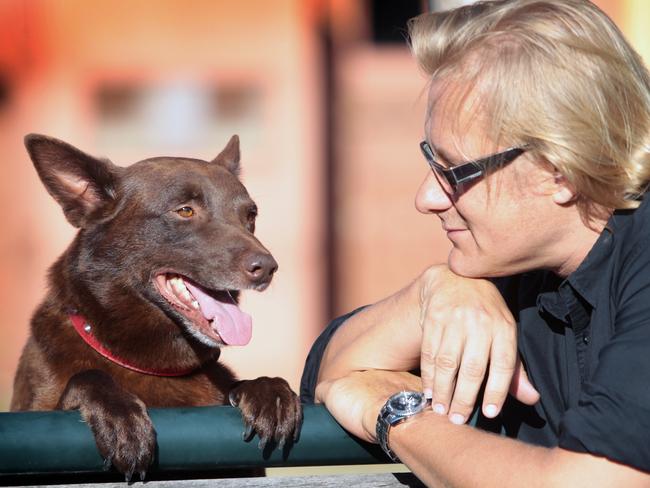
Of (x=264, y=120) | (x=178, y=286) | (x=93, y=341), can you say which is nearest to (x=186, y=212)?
(x=178, y=286)

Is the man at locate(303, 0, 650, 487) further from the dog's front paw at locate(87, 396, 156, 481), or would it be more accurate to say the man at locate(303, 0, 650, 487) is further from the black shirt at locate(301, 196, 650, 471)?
the dog's front paw at locate(87, 396, 156, 481)

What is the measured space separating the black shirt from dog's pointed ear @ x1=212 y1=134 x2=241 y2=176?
0.93 m

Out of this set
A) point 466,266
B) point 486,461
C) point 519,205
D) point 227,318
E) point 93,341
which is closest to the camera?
point 486,461

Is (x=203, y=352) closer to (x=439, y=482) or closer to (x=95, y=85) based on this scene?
(x=439, y=482)

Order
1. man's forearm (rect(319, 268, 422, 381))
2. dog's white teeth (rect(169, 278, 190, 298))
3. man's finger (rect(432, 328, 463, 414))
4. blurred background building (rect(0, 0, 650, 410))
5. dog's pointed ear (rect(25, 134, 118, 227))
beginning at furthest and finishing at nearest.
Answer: blurred background building (rect(0, 0, 650, 410)) → dog's white teeth (rect(169, 278, 190, 298)) → dog's pointed ear (rect(25, 134, 118, 227)) → man's forearm (rect(319, 268, 422, 381)) → man's finger (rect(432, 328, 463, 414))

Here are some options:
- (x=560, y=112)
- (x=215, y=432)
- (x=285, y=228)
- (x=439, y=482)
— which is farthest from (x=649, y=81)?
(x=285, y=228)

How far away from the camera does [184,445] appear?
5.94ft

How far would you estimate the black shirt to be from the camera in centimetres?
158

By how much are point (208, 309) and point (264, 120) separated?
4366 mm

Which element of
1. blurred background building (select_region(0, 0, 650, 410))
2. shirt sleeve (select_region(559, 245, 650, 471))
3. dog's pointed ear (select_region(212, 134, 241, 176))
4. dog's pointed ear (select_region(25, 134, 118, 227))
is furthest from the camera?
blurred background building (select_region(0, 0, 650, 410))

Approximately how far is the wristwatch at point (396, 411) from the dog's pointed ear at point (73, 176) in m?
1.46

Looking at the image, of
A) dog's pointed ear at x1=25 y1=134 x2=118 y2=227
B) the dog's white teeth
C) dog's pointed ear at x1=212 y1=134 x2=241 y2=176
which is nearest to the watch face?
the dog's white teeth

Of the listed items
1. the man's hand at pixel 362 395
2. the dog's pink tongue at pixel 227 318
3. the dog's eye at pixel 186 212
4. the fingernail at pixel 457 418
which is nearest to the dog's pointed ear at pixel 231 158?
the dog's eye at pixel 186 212

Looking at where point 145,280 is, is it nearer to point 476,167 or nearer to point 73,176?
point 73,176
